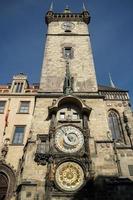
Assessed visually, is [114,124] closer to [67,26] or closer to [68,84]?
[68,84]

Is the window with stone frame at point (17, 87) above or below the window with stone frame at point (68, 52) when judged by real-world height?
below

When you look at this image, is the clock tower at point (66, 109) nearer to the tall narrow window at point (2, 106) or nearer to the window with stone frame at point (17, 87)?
the window with stone frame at point (17, 87)

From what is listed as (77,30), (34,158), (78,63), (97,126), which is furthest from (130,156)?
(77,30)

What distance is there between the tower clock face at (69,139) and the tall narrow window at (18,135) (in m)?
3.16

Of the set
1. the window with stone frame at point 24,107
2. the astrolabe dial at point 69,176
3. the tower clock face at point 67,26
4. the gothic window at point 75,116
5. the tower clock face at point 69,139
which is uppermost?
the tower clock face at point 67,26

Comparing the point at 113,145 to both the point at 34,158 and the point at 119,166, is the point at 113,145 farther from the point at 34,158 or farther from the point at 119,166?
the point at 34,158

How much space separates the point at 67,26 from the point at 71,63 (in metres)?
6.37

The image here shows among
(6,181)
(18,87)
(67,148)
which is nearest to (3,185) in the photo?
(6,181)

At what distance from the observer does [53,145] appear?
13.4 metres

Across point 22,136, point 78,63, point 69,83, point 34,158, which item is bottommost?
point 34,158

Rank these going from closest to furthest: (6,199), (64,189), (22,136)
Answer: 1. (64,189)
2. (6,199)
3. (22,136)

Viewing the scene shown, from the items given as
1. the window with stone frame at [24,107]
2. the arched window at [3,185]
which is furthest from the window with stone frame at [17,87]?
the arched window at [3,185]

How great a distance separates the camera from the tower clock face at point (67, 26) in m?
23.8

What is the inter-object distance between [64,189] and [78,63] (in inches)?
422
